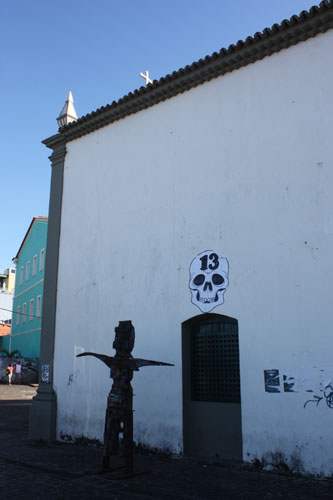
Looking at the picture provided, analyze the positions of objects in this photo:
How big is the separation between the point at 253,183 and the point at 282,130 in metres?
0.99

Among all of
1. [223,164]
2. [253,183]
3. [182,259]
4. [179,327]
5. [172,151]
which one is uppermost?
[172,151]

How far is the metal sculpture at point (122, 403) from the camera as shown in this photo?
691cm

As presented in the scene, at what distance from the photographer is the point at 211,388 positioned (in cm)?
809

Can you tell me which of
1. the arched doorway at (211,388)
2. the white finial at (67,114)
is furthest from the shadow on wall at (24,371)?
the arched doorway at (211,388)

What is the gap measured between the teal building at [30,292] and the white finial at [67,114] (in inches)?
672

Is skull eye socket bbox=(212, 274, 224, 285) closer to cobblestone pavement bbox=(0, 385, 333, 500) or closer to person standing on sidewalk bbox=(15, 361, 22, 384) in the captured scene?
cobblestone pavement bbox=(0, 385, 333, 500)

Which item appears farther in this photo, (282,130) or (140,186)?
(140,186)

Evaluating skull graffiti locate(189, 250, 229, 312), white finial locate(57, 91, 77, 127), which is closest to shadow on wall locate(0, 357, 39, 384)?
white finial locate(57, 91, 77, 127)

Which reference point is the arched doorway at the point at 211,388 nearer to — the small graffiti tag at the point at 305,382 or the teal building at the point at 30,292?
the small graffiti tag at the point at 305,382

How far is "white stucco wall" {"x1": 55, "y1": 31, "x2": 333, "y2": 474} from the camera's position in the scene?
22.9 feet

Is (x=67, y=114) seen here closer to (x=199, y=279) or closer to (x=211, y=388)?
(x=199, y=279)

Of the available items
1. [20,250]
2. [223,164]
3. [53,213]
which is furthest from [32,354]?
[223,164]

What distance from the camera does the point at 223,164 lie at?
834cm

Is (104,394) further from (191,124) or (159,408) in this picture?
(191,124)
